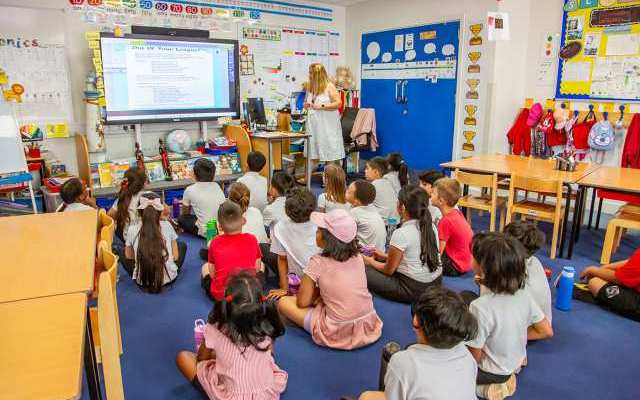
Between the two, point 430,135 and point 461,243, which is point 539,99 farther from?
point 461,243

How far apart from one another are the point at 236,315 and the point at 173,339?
108 centimetres

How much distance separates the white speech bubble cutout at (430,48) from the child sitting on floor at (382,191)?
271 cm

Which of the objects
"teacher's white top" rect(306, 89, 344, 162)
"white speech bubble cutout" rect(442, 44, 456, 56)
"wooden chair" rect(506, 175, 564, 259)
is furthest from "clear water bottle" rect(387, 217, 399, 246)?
"white speech bubble cutout" rect(442, 44, 456, 56)

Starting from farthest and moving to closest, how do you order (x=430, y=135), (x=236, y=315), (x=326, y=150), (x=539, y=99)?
(x=430, y=135), (x=326, y=150), (x=539, y=99), (x=236, y=315)

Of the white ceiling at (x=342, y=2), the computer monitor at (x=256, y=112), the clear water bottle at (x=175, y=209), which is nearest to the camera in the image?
the clear water bottle at (x=175, y=209)

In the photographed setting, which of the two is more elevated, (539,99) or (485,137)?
(539,99)

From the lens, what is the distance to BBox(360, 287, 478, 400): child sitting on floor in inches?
53.5

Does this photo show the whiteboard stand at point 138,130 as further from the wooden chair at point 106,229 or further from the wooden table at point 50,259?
the wooden chair at point 106,229

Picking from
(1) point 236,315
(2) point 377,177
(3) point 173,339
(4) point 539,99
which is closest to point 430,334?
(1) point 236,315

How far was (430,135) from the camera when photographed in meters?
6.32

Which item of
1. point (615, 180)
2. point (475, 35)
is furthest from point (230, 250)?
point (475, 35)

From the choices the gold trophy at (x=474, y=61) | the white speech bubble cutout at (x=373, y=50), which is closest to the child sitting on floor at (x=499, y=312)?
the gold trophy at (x=474, y=61)

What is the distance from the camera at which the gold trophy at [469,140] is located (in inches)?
229

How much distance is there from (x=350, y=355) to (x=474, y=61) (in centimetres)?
438
